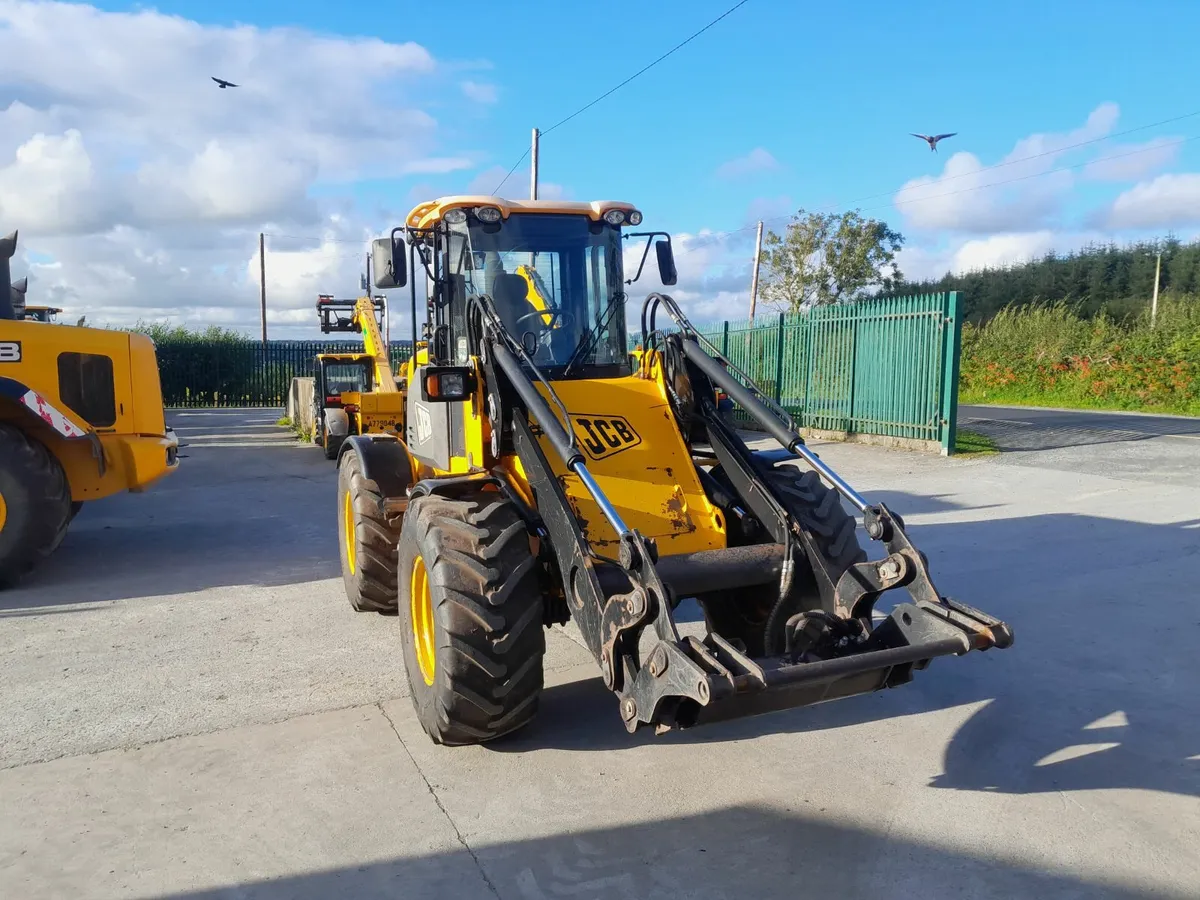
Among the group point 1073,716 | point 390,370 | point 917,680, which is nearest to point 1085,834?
point 1073,716

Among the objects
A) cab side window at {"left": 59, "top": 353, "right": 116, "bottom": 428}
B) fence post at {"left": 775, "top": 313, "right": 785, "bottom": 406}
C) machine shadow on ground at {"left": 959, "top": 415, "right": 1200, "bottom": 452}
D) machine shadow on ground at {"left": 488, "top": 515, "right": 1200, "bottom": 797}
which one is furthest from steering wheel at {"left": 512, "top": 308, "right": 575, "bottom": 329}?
fence post at {"left": 775, "top": 313, "right": 785, "bottom": 406}

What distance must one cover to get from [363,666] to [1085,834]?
146 inches

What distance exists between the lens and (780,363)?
17.5 metres

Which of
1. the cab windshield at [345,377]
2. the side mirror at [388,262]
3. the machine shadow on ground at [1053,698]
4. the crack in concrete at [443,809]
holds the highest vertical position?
the side mirror at [388,262]

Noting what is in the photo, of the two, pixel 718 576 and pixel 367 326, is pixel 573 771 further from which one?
pixel 367 326

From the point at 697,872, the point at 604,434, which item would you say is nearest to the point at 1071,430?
the point at 604,434

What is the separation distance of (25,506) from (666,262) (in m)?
5.19

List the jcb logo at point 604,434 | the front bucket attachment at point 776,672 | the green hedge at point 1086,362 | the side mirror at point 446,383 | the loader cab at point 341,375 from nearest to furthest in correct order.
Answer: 1. the front bucket attachment at point 776,672
2. the side mirror at point 446,383
3. the jcb logo at point 604,434
4. the loader cab at point 341,375
5. the green hedge at point 1086,362

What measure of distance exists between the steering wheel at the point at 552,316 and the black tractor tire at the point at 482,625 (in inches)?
63.1

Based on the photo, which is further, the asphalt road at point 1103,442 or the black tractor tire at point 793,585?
the asphalt road at point 1103,442

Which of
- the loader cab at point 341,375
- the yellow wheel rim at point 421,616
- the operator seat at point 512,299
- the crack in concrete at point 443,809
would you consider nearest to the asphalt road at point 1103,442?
the operator seat at point 512,299

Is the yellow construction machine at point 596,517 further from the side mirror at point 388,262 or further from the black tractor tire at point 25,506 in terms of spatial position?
the black tractor tire at point 25,506

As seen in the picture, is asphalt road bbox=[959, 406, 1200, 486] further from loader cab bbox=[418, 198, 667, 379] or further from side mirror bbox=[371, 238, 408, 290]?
side mirror bbox=[371, 238, 408, 290]

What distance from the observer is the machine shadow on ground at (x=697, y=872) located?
3.06 metres
